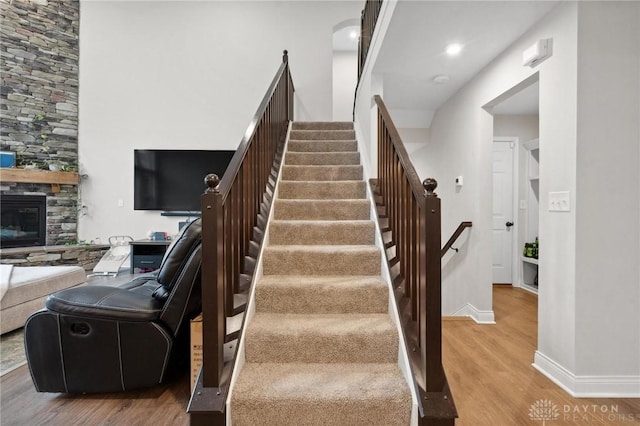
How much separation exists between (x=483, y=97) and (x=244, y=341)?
3.12 meters

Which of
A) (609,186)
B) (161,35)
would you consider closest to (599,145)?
(609,186)

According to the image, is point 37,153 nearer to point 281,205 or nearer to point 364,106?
point 281,205

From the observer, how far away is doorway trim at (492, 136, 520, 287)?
14.7 ft

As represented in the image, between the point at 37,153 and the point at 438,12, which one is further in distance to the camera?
the point at 37,153

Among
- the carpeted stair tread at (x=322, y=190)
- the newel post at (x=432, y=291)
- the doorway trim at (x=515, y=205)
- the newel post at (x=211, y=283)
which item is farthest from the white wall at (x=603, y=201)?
the doorway trim at (x=515, y=205)

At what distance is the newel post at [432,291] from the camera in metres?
1.30

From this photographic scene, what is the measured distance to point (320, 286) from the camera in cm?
187

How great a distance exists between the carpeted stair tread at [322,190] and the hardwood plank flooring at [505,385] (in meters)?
1.54

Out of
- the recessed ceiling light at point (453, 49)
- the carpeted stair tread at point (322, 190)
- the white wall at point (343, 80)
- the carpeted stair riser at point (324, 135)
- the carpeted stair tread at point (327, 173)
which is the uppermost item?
the white wall at point (343, 80)

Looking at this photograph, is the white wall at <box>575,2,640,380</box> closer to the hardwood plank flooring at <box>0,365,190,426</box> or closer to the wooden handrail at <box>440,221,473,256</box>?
the wooden handrail at <box>440,221,473,256</box>

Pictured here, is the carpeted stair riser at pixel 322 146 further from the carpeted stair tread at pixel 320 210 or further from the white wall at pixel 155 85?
the white wall at pixel 155 85

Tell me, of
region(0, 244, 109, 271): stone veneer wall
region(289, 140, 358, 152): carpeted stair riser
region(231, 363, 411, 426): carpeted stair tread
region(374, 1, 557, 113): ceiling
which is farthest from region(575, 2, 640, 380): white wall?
region(0, 244, 109, 271): stone veneer wall

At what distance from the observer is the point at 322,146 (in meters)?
3.68

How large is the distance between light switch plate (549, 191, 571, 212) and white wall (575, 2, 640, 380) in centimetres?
8
